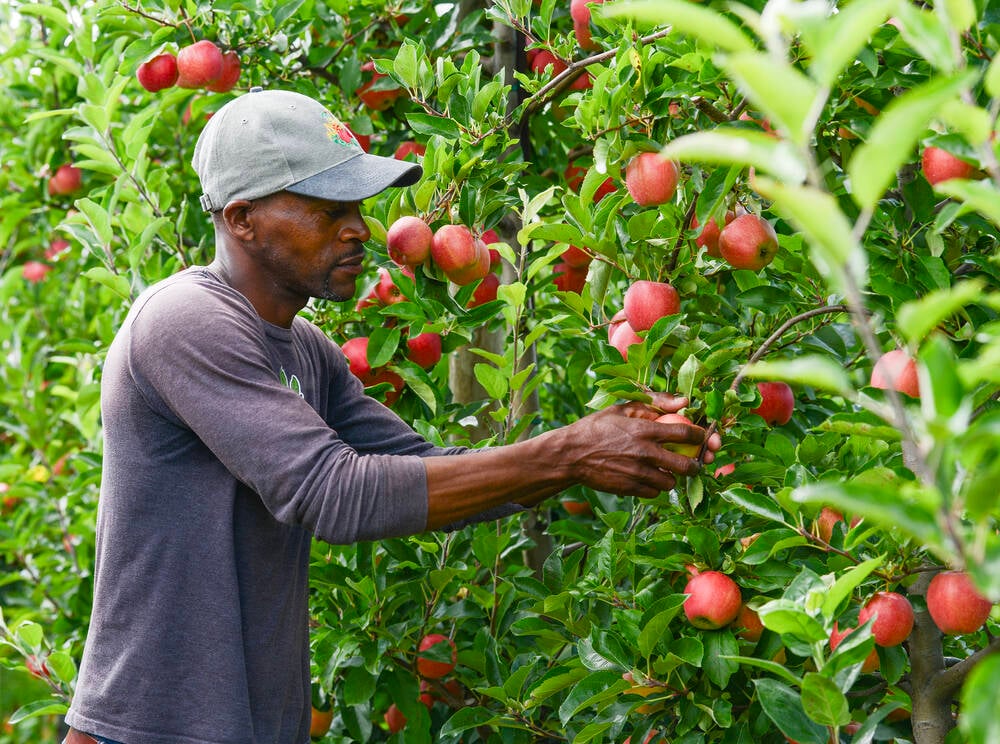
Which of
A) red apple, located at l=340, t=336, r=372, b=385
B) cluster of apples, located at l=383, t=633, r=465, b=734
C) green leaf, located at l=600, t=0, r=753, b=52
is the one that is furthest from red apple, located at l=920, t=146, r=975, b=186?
cluster of apples, located at l=383, t=633, r=465, b=734

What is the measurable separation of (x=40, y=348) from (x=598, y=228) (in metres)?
2.44

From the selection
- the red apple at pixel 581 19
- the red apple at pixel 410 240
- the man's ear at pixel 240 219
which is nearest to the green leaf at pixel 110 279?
the man's ear at pixel 240 219

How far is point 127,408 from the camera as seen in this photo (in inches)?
65.5

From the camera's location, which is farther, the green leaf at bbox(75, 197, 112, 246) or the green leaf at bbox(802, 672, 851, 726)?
the green leaf at bbox(75, 197, 112, 246)

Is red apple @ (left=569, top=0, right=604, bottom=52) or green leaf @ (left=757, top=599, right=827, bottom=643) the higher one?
red apple @ (left=569, top=0, right=604, bottom=52)

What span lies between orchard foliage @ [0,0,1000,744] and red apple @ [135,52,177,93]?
32 mm

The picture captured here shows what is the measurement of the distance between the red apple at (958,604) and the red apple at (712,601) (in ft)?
0.88

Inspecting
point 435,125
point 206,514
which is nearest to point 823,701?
point 206,514

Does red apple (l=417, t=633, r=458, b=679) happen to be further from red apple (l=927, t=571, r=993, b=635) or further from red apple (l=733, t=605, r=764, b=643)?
red apple (l=927, t=571, r=993, b=635)

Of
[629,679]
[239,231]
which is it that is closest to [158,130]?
[239,231]

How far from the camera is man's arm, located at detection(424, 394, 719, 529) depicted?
159 cm

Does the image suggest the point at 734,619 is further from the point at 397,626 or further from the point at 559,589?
the point at 397,626

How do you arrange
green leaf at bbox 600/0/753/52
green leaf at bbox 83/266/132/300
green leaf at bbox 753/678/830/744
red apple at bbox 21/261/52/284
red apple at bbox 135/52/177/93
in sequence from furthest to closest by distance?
red apple at bbox 21/261/52/284
red apple at bbox 135/52/177/93
green leaf at bbox 83/266/132/300
green leaf at bbox 753/678/830/744
green leaf at bbox 600/0/753/52

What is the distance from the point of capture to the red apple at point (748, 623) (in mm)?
1650
